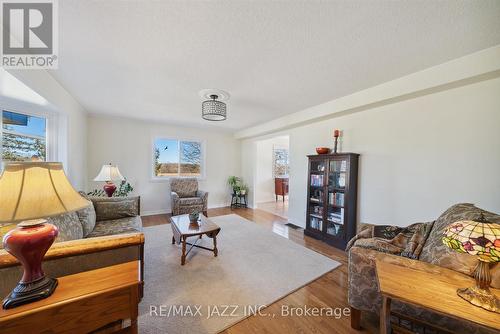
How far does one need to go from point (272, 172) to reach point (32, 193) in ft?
20.7

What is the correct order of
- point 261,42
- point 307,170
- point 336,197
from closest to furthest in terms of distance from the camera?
point 261,42 < point 336,197 < point 307,170

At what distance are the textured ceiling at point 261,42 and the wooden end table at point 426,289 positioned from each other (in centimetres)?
175

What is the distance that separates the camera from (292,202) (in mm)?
4223

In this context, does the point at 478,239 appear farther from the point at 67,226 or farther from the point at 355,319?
the point at 67,226

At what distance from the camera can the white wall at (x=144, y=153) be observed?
421 cm

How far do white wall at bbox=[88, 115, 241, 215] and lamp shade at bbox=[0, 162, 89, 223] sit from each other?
13.5 ft

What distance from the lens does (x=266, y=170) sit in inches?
264

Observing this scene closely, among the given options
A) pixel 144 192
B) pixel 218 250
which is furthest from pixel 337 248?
pixel 144 192

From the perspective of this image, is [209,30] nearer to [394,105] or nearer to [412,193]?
[394,105]

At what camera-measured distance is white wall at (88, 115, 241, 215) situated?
4.21 m

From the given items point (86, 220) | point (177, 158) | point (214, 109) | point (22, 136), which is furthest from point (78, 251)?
point (177, 158)

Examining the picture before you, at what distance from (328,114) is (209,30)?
7.63ft

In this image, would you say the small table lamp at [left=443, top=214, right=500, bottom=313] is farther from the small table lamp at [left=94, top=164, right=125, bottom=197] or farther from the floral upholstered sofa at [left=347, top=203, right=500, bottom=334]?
the small table lamp at [left=94, top=164, right=125, bottom=197]
